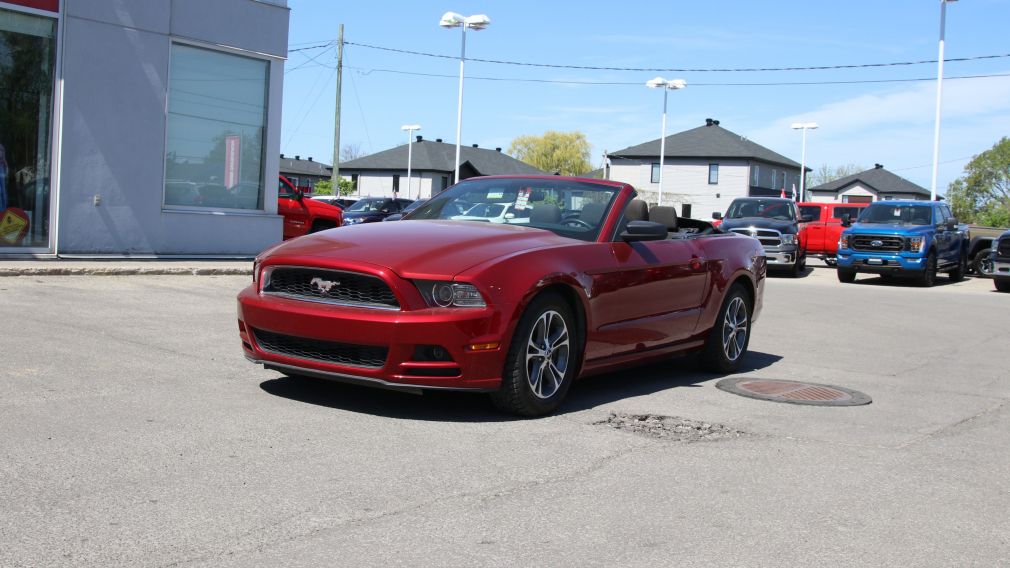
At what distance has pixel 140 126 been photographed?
15.0 m

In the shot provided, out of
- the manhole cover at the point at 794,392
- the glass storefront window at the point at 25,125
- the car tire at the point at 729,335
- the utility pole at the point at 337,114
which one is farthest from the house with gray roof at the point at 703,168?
the manhole cover at the point at 794,392

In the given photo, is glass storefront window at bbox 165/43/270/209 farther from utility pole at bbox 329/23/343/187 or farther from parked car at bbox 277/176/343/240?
utility pole at bbox 329/23/343/187

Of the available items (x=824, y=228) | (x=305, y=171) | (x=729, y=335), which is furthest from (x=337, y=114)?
(x=305, y=171)

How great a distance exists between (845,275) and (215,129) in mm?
14488

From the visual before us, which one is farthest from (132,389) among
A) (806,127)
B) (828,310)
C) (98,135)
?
(806,127)

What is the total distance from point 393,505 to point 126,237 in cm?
1193

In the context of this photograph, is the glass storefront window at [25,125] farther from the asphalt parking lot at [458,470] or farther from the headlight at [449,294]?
the headlight at [449,294]

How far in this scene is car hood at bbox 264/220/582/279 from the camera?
19.1 ft

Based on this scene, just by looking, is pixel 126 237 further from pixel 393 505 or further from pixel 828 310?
pixel 393 505

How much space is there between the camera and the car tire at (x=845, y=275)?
2339 centimetres

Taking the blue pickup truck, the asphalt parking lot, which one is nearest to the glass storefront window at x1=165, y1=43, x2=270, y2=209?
the asphalt parking lot

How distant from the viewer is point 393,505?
4227mm

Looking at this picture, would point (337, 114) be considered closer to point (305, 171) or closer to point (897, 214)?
point (897, 214)

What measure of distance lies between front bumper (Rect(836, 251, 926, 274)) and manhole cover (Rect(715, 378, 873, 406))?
15829mm
